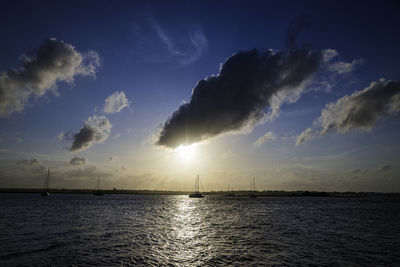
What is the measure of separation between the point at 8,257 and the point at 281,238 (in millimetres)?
33487

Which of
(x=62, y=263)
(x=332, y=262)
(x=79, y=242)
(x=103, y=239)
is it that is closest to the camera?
(x=62, y=263)

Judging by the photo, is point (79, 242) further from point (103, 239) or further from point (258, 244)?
point (258, 244)

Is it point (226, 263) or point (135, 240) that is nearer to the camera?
point (226, 263)

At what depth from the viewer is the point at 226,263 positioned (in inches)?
883

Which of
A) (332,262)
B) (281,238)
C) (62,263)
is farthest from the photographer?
(281,238)

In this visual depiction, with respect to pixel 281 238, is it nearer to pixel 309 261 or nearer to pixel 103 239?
pixel 309 261

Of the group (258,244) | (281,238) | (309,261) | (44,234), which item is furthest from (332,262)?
(44,234)

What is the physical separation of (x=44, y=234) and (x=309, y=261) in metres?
36.5

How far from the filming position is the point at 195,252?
2698 centimetres

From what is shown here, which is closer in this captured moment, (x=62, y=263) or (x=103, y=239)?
(x=62, y=263)

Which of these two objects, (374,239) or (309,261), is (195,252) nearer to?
(309,261)

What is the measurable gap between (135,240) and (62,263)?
12.2 meters

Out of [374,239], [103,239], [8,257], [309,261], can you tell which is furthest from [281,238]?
[8,257]

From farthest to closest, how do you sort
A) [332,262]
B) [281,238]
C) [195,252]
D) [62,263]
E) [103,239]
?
[281,238] < [103,239] < [195,252] < [332,262] < [62,263]
